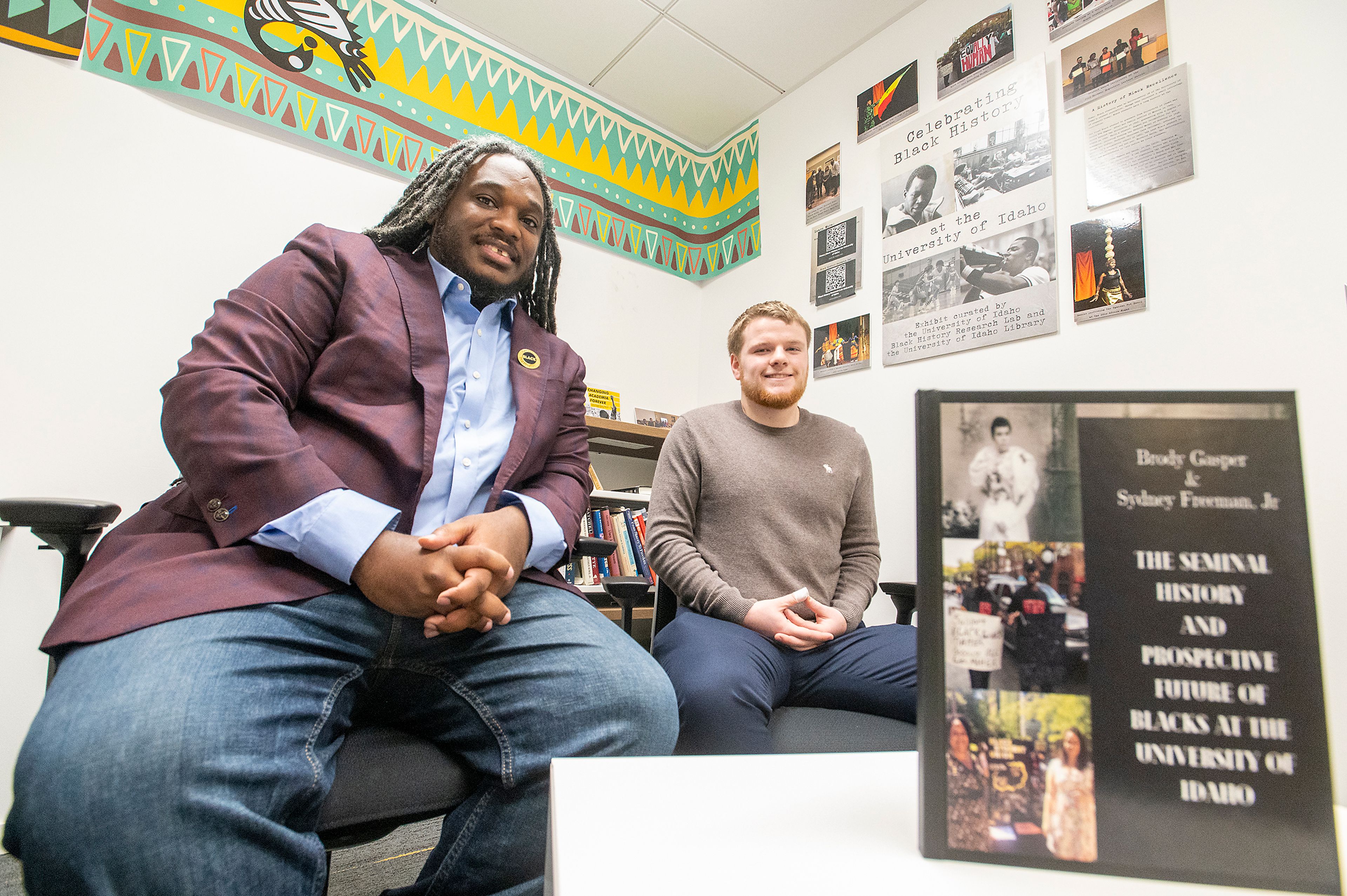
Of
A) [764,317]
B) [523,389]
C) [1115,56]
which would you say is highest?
[1115,56]

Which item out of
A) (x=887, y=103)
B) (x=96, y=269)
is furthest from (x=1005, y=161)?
(x=96, y=269)

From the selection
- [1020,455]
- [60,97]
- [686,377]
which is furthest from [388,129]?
[1020,455]

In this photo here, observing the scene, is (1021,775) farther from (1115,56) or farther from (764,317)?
(1115,56)

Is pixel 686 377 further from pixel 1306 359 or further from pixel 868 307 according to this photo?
pixel 1306 359

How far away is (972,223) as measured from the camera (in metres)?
1.97

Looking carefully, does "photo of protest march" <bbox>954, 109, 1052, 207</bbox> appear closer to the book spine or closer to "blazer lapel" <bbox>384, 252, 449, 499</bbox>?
the book spine

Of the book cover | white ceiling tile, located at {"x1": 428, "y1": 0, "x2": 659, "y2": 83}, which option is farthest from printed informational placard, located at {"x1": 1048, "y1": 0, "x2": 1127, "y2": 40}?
the book cover

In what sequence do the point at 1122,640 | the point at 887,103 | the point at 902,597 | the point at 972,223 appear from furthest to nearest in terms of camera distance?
the point at 887,103, the point at 972,223, the point at 902,597, the point at 1122,640

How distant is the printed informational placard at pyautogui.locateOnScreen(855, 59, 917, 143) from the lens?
223 cm

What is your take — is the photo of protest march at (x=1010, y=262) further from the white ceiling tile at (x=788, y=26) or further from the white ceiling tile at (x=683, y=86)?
the white ceiling tile at (x=683, y=86)

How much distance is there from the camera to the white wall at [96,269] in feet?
5.16

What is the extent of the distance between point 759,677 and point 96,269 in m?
1.99

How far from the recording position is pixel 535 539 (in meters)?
1.01

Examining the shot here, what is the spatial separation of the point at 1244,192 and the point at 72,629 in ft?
7.49
